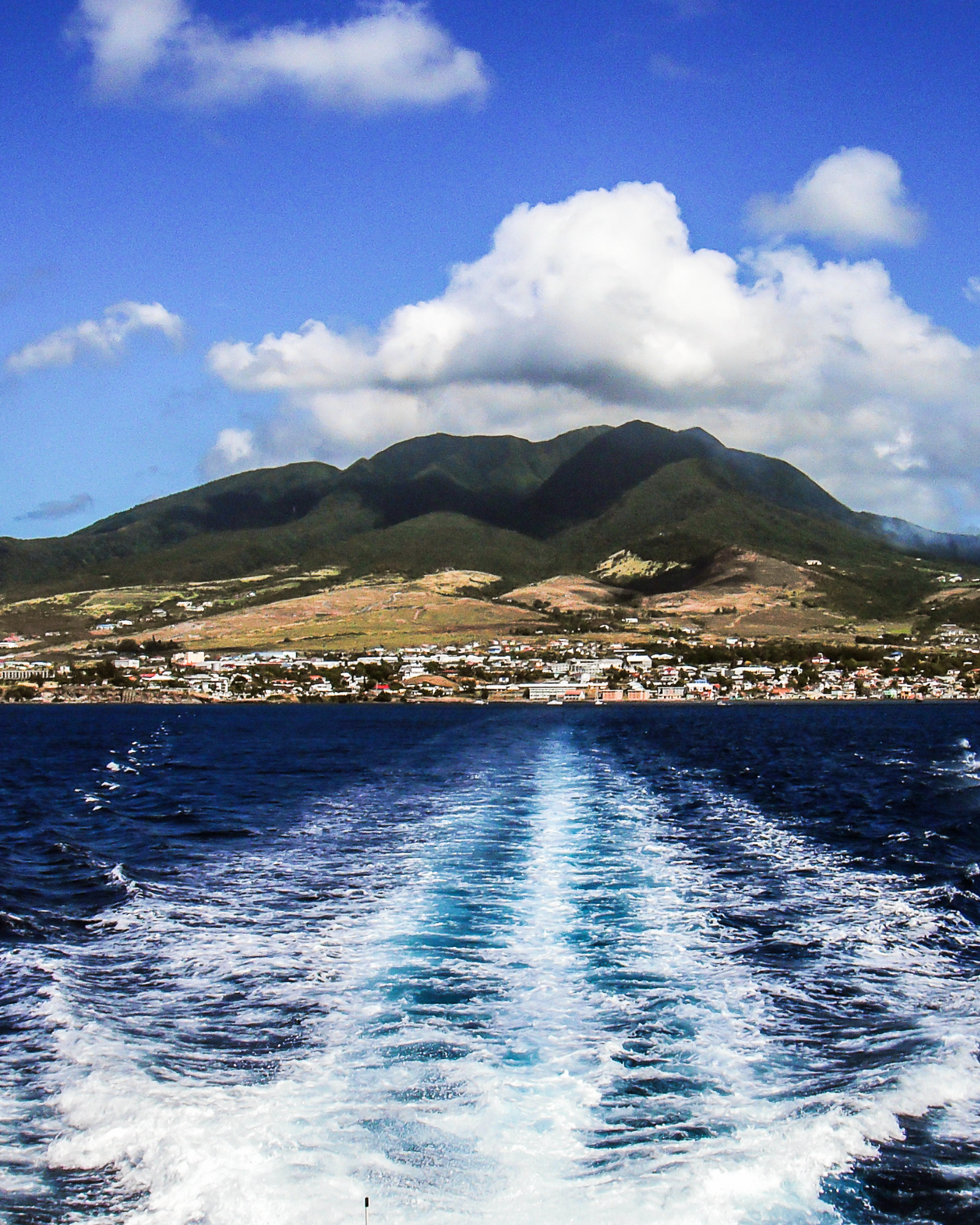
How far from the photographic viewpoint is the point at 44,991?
60.5 feet

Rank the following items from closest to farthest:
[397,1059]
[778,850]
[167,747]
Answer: [397,1059] < [778,850] < [167,747]

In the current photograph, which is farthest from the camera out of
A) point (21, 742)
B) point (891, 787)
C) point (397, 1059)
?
point (21, 742)

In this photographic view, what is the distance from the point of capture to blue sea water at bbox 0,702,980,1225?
38.2ft

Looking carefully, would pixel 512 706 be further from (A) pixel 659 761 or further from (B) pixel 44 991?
(B) pixel 44 991

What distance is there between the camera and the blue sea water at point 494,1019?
38.2 feet

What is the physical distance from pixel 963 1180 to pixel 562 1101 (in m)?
4.87

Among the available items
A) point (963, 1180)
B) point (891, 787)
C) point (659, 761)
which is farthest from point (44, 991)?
point (659, 761)

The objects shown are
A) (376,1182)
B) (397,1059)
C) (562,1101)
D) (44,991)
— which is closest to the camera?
(376,1182)

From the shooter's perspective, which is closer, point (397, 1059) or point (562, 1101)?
point (562, 1101)

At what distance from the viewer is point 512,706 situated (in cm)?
18488

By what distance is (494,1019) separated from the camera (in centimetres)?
1695

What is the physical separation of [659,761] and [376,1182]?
60.8 meters

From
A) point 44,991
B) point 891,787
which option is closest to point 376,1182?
point 44,991

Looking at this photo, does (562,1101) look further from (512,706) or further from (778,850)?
(512,706)
